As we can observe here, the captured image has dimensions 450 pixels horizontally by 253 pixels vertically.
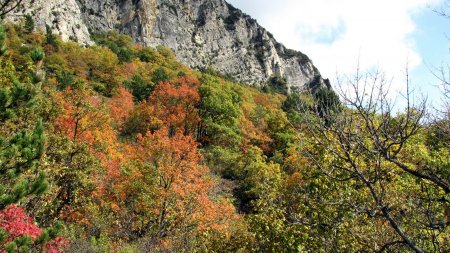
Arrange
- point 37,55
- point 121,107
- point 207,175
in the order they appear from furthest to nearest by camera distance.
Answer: point 121,107, point 207,175, point 37,55

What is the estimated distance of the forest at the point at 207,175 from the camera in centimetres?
618

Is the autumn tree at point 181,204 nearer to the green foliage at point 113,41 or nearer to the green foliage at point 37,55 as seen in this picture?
the green foliage at point 37,55

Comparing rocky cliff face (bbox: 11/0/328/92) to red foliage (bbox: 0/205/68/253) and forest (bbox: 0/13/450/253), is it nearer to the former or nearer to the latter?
forest (bbox: 0/13/450/253)

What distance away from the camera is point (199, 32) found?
429ft

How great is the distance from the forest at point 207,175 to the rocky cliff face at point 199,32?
63.8 m

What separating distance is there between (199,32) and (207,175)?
11018cm

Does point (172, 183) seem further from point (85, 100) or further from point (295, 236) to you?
point (295, 236)

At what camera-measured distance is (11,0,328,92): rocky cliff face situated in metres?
103

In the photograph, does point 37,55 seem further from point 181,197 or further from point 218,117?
point 218,117

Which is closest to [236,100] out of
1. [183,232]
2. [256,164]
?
[256,164]

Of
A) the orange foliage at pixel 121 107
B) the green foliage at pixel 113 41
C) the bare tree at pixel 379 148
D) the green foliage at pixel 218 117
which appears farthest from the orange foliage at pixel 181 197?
the green foliage at pixel 113 41

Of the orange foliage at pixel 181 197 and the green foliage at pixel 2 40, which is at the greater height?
the green foliage at pixel 2 40

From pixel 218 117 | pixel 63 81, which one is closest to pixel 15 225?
pixel 218 117

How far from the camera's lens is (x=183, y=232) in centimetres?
1852
